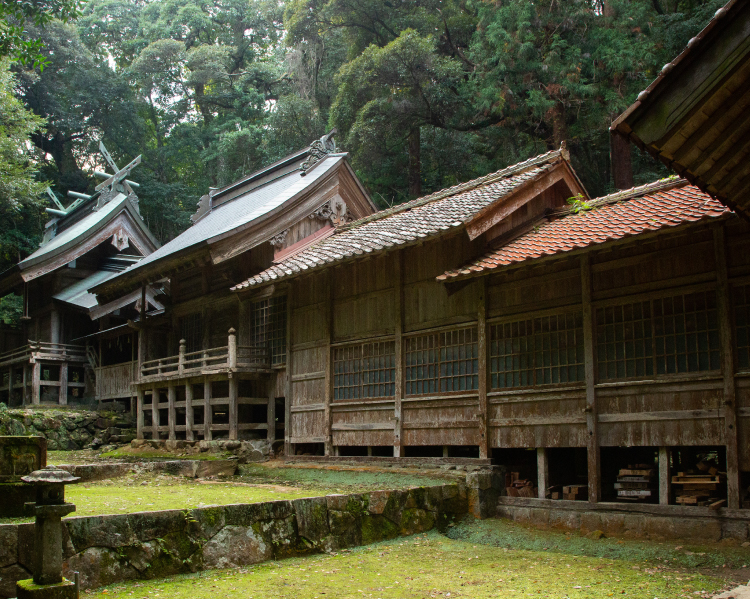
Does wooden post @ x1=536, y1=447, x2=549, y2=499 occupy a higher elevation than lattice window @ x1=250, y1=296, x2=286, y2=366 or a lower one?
lower

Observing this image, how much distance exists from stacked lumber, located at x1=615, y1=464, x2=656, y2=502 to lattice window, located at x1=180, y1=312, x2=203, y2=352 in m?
13.5

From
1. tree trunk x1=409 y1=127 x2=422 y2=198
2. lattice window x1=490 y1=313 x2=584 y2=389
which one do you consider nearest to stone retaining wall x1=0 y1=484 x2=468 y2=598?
lattice window x1=490 y1=313 x2=584 y2=389

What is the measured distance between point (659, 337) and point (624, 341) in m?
0.58

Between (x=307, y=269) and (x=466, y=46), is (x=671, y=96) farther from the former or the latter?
(x=466, y=46)

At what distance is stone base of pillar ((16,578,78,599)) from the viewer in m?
5.12

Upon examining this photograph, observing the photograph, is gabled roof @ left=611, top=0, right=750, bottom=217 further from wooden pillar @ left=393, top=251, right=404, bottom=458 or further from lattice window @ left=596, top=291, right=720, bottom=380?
wooden pillar @ left=393, top=251, right=404, bottom=458

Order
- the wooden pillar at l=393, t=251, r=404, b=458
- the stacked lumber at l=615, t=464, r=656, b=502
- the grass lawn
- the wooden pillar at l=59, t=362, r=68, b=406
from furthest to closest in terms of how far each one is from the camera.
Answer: the wooden pillar at l=59, t=362, r=68, b=406 → the wooden pillar at l=393, t=251, r=404, b=458 → the stacked lumber at l=615, t=464, r=656, b=502 → the grass lawn

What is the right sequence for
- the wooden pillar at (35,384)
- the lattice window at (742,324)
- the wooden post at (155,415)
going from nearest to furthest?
the lattice window at (742,324) < the wooden post at (155,415) < the wooden pillar at (35,384)

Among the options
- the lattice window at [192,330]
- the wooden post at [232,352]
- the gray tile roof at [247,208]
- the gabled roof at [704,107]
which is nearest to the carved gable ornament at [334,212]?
the gray tile roof at [247,208]

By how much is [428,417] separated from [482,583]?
19.9 feet

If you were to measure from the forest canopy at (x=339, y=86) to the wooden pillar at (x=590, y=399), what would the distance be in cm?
1474

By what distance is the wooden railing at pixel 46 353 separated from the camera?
86.0 ft

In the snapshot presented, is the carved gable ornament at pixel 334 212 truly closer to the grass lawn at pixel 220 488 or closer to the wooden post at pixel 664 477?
the grass lawn at pixel 220 488

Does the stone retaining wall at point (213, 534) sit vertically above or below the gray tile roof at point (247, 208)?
below
